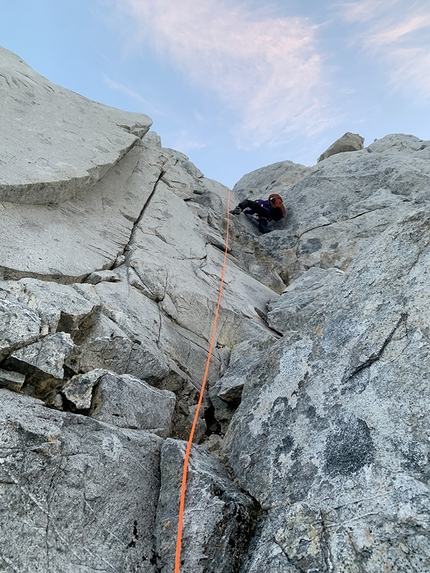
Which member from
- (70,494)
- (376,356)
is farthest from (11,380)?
(376,356)

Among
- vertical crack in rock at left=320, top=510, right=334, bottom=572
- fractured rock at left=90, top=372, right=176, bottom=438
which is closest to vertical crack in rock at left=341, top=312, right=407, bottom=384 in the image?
vertical crack in rock at left=320, top=510, right=334, bottom=572

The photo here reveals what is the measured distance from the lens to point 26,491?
10.9ft

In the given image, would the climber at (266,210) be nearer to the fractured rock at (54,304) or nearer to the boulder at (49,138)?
the boulder at (49,138)

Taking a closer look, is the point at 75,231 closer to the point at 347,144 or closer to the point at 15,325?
the point at 15,325

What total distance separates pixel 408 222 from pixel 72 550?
4.82 m

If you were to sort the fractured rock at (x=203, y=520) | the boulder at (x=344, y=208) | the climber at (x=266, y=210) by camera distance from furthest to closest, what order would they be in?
the climber at (x=266, y=210) → the boulder at (x=344, y=208) → the fractured rock at (x=203, y=520)

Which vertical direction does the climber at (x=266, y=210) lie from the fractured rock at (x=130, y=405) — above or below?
above

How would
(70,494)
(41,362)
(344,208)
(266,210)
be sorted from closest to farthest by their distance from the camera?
1. (70,494)
2. (41,362)
3. (344,208)
4. (266,210)

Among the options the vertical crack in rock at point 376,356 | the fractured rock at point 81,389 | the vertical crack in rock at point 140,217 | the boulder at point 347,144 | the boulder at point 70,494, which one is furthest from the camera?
the boulder at point 347,144

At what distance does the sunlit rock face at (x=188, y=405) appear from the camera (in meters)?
3.15

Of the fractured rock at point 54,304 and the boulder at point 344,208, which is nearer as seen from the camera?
the fractured rock at point 54,304

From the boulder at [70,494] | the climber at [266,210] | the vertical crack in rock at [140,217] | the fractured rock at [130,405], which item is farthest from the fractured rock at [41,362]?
the climber at [266,210]

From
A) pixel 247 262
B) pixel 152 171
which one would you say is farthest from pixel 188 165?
pixel 247 262

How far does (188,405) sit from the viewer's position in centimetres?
630
